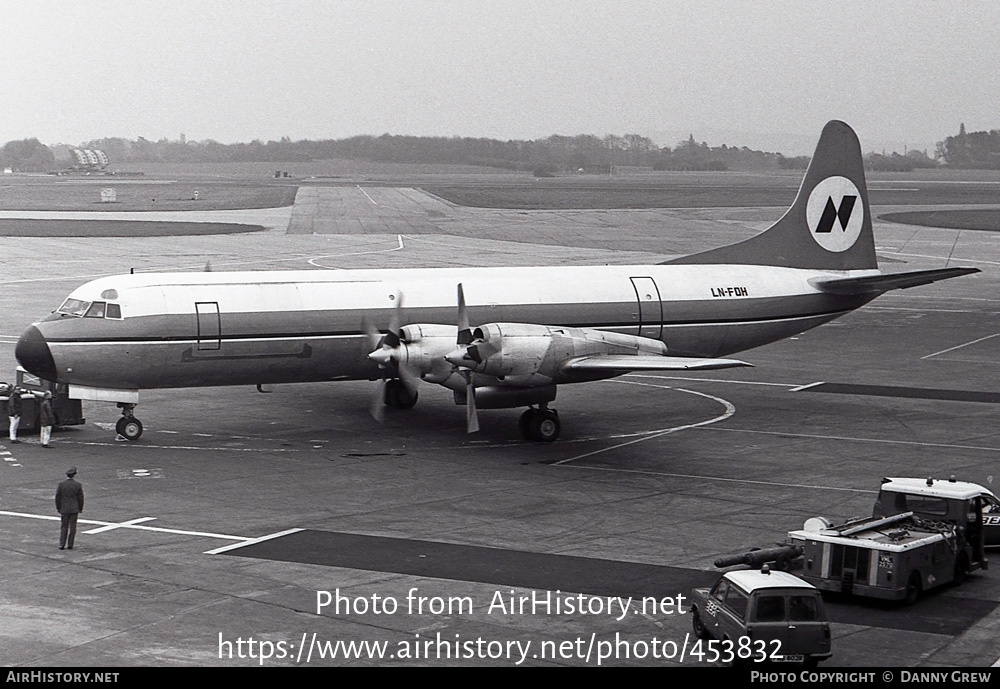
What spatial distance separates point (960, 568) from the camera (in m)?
20.0

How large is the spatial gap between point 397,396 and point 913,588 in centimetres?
1947

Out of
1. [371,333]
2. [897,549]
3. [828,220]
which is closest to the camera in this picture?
[897,549]

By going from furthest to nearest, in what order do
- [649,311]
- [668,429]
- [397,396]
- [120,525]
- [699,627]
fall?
[397,396], [649,311], [668,429], [120,525], [699,627]

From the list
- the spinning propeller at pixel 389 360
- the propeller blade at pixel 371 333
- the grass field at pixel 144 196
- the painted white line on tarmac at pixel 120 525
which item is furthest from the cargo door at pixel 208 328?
the grass field at pixel 144 196

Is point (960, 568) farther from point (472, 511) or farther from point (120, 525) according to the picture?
point (120, 525)

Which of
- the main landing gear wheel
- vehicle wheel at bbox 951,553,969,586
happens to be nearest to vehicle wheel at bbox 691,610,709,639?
vehicle wheel at bbox 951,553,969,586

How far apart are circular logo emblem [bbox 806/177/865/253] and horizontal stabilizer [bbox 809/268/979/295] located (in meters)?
1.82

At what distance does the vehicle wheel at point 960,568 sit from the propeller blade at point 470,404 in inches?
478

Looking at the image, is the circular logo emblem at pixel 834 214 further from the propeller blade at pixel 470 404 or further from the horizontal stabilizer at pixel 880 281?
the propeller blade at pixel 470 404

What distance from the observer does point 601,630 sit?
56.4ft

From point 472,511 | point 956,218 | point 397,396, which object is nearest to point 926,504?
point 472,511

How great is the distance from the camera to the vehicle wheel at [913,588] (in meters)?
18.6
